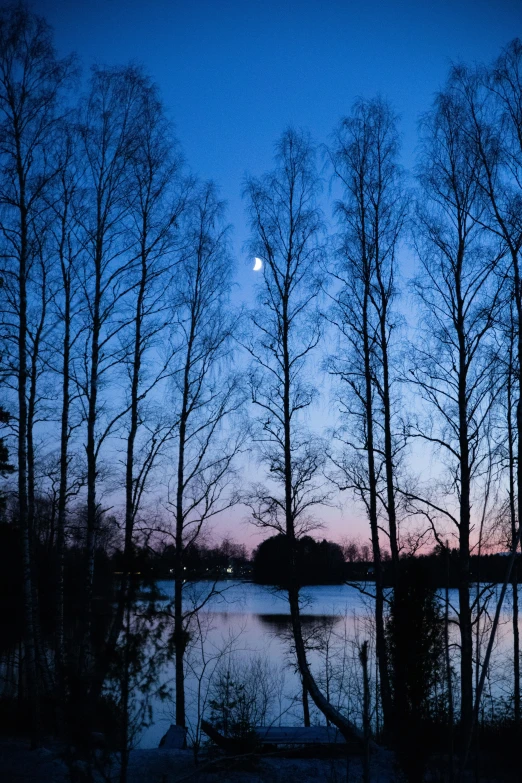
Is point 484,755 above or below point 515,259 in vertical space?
below

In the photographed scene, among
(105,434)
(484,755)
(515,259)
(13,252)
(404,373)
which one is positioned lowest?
(484,755)

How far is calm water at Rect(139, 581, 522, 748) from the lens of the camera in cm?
1245

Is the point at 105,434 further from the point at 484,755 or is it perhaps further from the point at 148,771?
the point at 484,755

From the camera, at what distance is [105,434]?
10320mm

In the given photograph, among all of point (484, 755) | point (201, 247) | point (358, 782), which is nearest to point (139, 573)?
point (358, 782)

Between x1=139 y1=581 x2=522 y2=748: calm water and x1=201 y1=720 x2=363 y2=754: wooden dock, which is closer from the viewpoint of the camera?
x1=201 y1=720 x2=363 y2=754: wooden dock

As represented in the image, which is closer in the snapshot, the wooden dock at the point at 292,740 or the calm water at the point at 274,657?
the wooden dock at the point at 292,740

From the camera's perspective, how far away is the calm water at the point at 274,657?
12453 mm

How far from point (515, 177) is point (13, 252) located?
8057 mm

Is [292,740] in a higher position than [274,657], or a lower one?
higher

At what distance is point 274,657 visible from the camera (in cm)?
2336

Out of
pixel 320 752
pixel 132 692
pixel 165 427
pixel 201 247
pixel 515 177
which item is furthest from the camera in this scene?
pixel 201 247

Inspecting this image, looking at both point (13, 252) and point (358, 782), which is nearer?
point (358, 782)

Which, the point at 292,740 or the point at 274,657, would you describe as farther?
the point at 274,657
